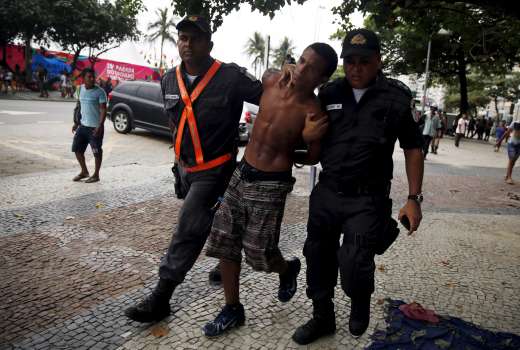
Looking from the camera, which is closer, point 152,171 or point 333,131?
point 333,131

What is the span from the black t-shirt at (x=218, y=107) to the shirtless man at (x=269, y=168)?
0.24 m

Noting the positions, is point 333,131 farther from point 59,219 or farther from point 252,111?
point 252,111

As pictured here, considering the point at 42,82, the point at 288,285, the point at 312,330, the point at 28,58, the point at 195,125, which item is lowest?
the point at 312,330

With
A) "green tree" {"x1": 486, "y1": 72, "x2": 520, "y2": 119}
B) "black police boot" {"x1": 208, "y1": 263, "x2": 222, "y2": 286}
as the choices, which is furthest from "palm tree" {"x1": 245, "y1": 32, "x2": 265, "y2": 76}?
"black police boot" {"x1": 208, "y1": 263, "x2": 222, "y2": 286}

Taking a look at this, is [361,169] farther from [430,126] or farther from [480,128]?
[480,128]

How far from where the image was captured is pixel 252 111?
1249cm

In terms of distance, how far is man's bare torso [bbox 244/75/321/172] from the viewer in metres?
2.54

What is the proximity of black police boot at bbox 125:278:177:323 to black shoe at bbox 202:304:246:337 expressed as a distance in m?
0.31

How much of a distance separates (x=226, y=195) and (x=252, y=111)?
9981 millimetres

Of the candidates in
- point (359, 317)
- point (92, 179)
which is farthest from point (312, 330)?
point (92, 179)

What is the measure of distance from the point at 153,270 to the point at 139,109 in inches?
373

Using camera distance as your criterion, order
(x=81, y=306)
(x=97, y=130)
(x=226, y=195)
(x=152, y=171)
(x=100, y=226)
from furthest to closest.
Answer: (x=152, y=171)
(x=97, y=130)
(x=100, y=226)
(x=81, y=306)
(x=226, y=195)

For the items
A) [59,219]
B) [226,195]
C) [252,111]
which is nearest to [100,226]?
[59,219]

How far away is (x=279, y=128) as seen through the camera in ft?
8.34
